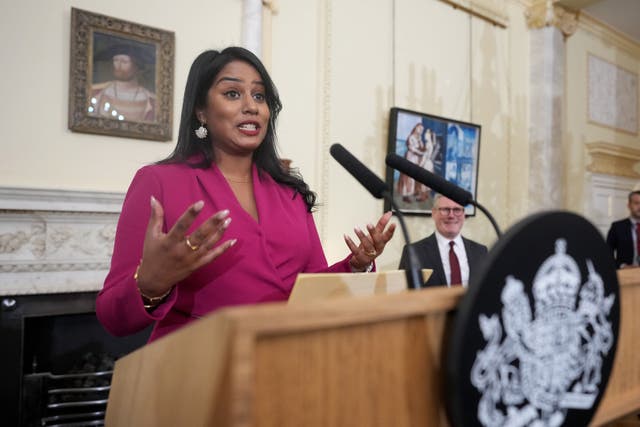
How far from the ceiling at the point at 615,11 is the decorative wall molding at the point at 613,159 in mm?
1658

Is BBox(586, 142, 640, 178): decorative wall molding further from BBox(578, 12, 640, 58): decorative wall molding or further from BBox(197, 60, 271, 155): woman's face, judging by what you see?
BBox(197, 60, 271, 155): woman's face

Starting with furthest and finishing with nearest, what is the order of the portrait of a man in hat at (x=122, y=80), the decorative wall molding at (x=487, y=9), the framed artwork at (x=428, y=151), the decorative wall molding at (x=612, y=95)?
the decorative wall molding at (x=612, y=95)
the decorative wall molding at (x=487, y=9)
the framed artwork at (x=428, y=151)
the portrait of a man in hat at (x=122, y=80)

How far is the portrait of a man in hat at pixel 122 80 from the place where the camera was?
10.7ft

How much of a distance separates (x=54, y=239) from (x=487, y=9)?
494 centimetres

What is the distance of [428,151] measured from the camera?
5051mm

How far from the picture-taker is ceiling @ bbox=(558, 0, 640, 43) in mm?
6120

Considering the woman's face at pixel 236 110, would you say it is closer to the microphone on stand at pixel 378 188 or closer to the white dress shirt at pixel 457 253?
the microphone on stand at pixel 378 188

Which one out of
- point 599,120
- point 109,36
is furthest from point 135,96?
point 599,120

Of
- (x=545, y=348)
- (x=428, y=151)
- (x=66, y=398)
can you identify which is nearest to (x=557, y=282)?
(x=545, y=348)

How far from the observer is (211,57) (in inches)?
61.1

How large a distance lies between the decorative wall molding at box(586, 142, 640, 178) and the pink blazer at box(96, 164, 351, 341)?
6.46 m

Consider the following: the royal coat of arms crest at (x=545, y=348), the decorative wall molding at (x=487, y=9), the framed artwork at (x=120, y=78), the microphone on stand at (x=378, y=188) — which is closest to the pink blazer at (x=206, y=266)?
the microphone on stand at (x=378, y=188)

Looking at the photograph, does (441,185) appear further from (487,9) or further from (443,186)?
(487,9)

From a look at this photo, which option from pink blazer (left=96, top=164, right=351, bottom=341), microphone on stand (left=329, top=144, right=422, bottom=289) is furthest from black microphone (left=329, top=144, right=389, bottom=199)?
pink blazer (left=96, top=164, right=351, bottom=341)
